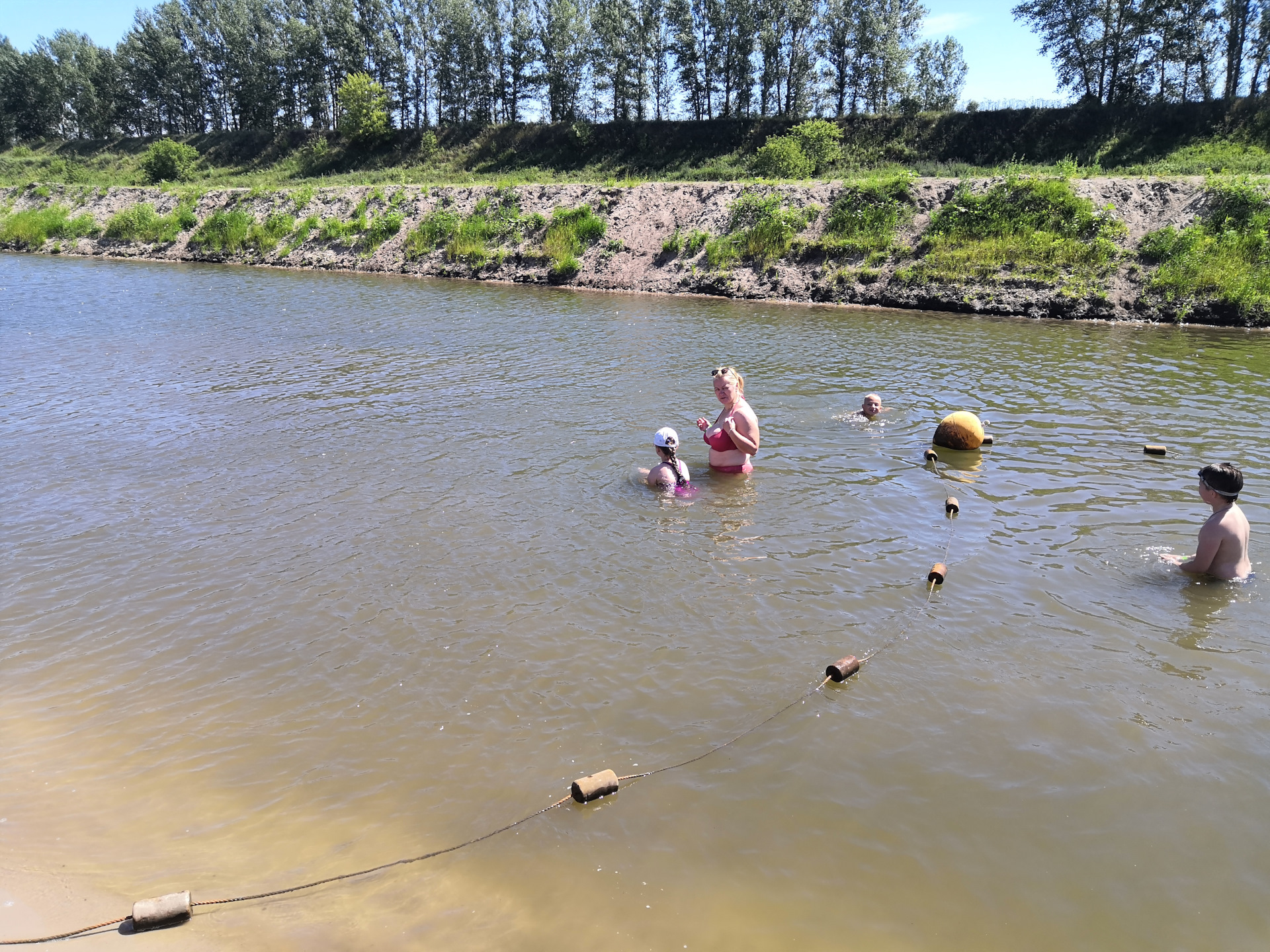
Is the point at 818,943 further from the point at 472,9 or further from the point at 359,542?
the point at 472,9

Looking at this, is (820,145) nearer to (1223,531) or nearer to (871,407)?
(871,407)

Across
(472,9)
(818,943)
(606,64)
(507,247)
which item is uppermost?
(472,9)

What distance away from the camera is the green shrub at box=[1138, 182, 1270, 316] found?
24.1 metres

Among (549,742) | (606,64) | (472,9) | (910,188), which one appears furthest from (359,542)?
(472,9)

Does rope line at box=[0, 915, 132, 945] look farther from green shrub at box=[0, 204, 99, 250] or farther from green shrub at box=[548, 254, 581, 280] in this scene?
green shrub at box=[0, 204, 99, 250]

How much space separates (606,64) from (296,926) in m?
79.2

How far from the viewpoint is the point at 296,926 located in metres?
4.18

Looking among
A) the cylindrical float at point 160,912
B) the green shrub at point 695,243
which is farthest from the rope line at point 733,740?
the green shrub at point 695,243

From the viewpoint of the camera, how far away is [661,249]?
3406cm

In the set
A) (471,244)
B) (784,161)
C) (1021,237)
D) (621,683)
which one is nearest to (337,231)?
(471,244)

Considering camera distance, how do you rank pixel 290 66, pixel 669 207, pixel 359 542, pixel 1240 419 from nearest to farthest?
pixel 359 542 < pixel 1240 419 < pixel 669 207 < pixel 290 66

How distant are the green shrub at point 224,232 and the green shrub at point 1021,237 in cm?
3291

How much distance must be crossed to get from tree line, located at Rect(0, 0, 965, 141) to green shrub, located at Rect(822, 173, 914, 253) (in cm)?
3428

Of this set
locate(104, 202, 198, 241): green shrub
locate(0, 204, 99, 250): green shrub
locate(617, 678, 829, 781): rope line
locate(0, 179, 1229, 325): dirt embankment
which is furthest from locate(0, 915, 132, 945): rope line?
locate(0, 204, 99, 250): green shrub
